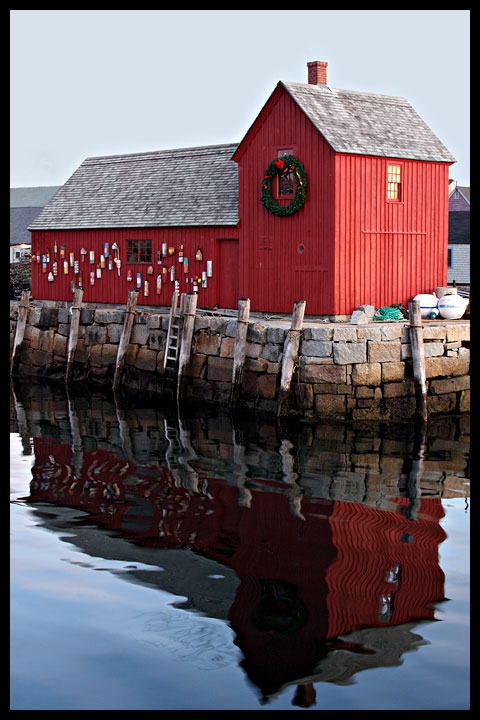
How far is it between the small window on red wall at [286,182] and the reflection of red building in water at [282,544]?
1075cm

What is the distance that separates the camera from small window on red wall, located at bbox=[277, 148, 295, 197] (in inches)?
890

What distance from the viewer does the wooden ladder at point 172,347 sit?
21.1 m

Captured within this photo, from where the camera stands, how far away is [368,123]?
75.5ft

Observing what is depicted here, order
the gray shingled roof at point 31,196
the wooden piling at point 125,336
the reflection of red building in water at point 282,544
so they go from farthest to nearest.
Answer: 1. the gray shingled roof at point 31,196
2. the wooden piling at point 125,336
3. the reflection of red building in water at point 282,544

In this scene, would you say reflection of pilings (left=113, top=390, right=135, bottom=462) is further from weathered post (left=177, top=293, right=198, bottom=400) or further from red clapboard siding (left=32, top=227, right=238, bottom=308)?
red clapboard siding (left=32, top=227, right=238, bottom=308)

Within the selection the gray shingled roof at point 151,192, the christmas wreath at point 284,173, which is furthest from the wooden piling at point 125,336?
the christmas wreath at point 284,173

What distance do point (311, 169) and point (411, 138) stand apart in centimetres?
335

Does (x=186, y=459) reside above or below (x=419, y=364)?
below

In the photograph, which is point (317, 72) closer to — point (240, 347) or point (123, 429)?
point (240, 347)

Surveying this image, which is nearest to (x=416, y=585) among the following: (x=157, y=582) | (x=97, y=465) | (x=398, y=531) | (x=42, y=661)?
(x=398, y=531)

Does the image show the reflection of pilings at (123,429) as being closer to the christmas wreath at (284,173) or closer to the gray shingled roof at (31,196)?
the christmas wreath at (284,173)

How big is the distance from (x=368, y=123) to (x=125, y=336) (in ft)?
27.5

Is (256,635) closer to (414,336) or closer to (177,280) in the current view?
(414,336)

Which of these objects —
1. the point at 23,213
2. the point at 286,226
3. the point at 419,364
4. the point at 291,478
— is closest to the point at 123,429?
the point at 291,478
